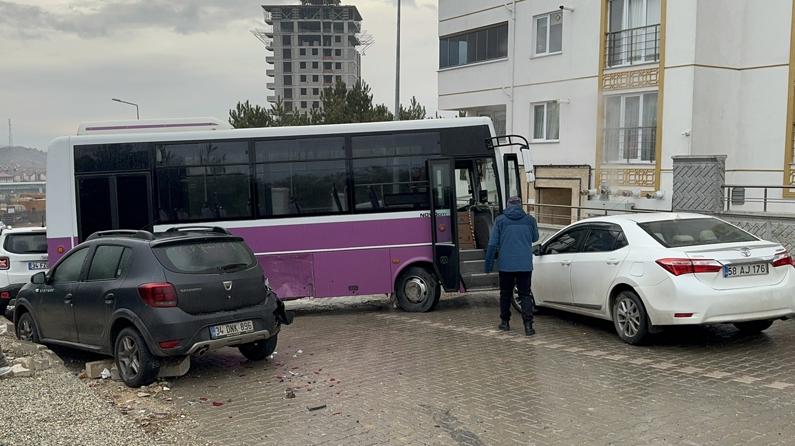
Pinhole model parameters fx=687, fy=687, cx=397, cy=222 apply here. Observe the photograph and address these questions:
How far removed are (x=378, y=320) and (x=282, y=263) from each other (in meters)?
1.92

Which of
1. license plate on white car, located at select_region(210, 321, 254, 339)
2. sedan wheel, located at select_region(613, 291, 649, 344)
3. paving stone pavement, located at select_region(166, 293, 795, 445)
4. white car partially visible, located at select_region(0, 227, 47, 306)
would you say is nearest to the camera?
paving stone pavement, located at select_region(166, 293, 795, 445)

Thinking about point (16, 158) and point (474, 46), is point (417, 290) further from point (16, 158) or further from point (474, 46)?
point (16, 158)

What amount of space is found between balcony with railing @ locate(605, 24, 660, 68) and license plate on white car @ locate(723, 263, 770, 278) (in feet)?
46.3

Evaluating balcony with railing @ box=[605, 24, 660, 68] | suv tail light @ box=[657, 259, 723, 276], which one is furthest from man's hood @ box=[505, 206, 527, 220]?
balcony with railing @ box=[605, 24, 660, 68]

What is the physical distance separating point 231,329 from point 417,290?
192 inches

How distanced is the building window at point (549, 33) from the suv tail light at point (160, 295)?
19570 mm

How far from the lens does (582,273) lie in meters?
9.29

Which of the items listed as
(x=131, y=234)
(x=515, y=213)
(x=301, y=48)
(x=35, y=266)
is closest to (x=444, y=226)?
(x=515, y=213)

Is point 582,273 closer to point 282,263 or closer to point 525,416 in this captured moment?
point 525,416

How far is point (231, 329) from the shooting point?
24.3 feet

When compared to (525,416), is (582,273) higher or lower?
higher

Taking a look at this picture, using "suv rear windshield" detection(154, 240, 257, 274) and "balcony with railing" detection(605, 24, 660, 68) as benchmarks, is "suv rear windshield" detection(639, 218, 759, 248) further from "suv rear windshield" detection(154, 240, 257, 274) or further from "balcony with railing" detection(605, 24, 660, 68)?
"balcony with railing" detection(605, 24, 660, 68)

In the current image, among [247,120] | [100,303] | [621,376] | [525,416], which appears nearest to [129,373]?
[100,303]

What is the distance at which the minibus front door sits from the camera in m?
11.5
